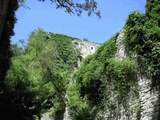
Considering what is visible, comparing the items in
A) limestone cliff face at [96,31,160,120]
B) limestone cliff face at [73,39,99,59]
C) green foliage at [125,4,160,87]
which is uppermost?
limestone cliff face at [73,39,99,59]

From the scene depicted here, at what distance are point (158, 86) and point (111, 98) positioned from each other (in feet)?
10.1

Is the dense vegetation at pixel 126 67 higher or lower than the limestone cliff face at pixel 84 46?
lower

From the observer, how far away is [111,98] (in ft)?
57.2

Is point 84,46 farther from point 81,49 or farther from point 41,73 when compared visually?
point 41,73

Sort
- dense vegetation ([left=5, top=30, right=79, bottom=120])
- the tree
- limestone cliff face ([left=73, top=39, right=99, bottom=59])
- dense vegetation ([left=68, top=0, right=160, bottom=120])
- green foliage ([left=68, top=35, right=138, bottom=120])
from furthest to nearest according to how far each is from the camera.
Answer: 1. limestone cliff face ([left=73, top=39, right=99, bottom=59])
2. dense vegetation ([left=5, top=30, right=79, bottom=120])
3. green foliage ([left=68, top=35, right=138, bottom=120])
4. dense vegetation ([left=68, top=0, right=160, bottom=120])
5. the tree

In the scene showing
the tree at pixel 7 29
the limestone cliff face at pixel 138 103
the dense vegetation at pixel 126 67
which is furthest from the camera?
the dense vegetation at pixel 126 67

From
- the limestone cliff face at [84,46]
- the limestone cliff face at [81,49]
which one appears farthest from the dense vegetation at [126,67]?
the limestone cliff face at [84,46]

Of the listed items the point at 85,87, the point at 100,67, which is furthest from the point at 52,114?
the point at 100,67

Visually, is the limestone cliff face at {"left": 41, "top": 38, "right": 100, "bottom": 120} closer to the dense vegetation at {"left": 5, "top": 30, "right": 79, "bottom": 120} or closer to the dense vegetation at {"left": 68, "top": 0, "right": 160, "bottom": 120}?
the dense vegetation at {"left": 5, "top": 30, "right": 79, "bottom": 120}

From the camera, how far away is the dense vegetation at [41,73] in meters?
25.2

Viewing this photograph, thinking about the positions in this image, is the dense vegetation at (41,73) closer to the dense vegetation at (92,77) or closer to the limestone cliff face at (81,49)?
the dense vegetation at (92,77)

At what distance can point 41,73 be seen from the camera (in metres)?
30.6

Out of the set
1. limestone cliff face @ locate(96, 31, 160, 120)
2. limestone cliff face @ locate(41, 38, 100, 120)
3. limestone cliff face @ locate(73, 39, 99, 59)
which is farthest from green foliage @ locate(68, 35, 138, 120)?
limestone cliff face @ locate(73, 39, 99, 59)

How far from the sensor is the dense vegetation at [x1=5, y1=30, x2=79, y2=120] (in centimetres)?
2516
